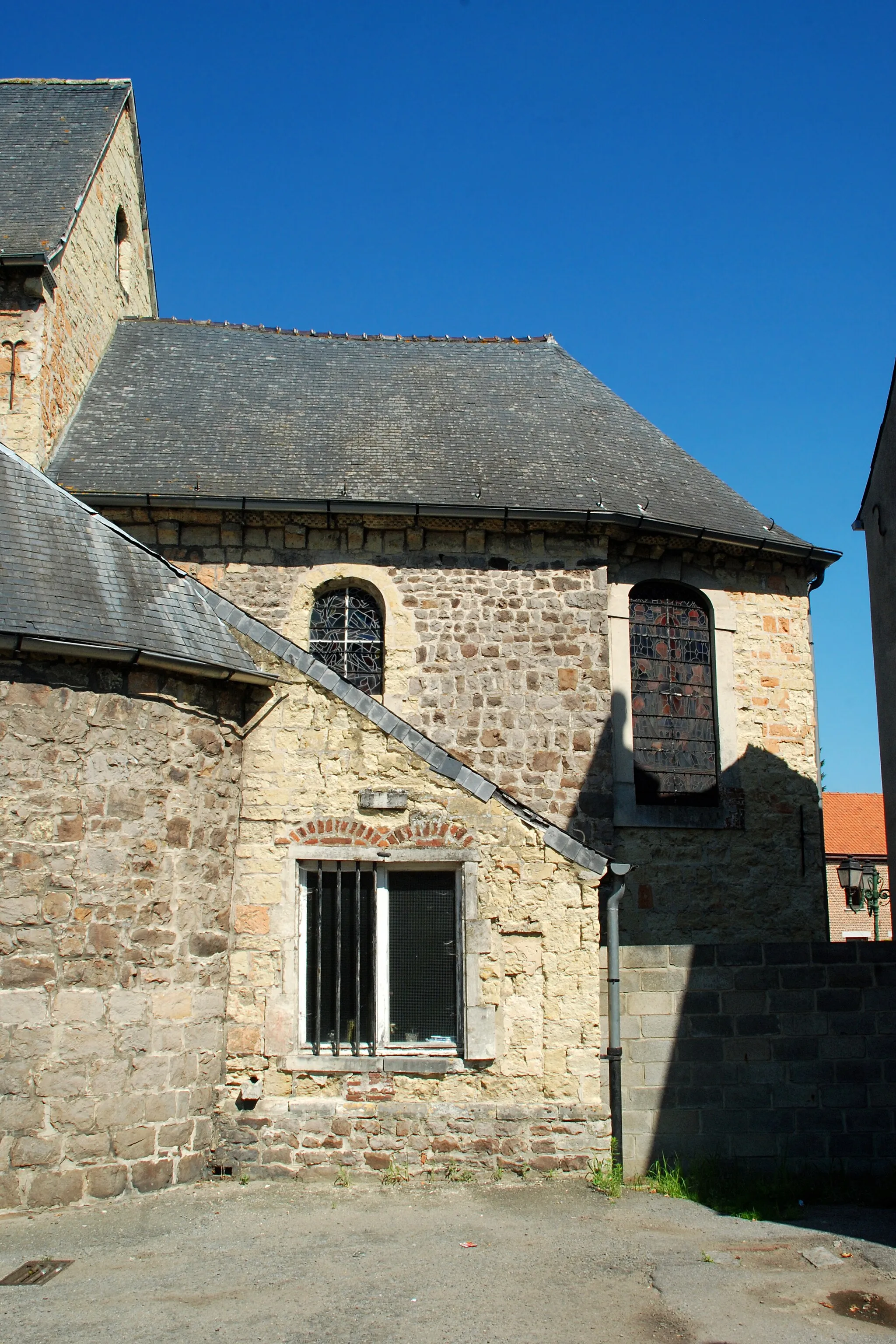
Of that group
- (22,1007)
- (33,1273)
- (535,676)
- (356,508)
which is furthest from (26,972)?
(535,676)

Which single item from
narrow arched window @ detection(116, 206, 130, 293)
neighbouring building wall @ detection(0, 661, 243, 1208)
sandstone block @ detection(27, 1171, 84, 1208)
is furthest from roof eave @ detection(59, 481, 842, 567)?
sandstone block @ detection(27, 1171, 84, 1208)

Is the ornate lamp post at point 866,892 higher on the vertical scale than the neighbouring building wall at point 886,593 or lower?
lower

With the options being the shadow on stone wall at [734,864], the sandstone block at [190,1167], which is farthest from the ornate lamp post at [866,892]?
the sandstone block at [190,1167]

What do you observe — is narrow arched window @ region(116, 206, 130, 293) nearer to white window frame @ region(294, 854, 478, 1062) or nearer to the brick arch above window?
the brick arch above window

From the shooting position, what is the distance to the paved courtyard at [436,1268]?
4656mm

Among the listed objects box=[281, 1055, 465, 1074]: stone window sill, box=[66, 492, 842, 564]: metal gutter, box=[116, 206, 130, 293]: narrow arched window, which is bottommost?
box=[281, 1055, 465, 1074]: stone window sill

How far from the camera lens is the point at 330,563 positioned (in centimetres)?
1022

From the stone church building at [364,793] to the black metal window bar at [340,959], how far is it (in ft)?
0.09

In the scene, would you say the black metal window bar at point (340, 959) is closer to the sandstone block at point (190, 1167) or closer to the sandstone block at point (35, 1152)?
the sandstone block at point (190, 1167)

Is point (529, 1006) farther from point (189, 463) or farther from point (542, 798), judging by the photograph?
point (189, 463)

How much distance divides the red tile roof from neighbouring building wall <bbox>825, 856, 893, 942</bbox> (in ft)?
1.95

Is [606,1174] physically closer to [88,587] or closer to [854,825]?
[88,587]

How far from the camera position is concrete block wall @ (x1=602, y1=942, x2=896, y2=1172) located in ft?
22.8

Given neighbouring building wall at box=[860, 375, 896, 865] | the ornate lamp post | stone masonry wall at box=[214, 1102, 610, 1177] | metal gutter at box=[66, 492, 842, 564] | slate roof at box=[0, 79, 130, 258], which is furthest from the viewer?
the ornate lamp post
